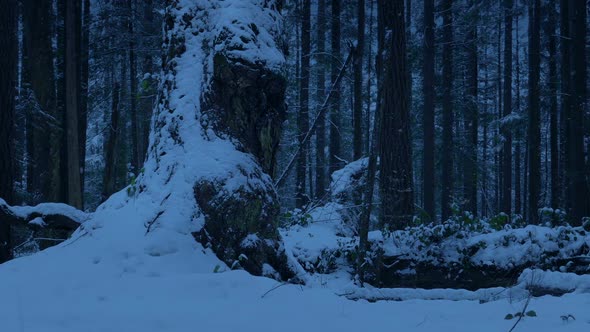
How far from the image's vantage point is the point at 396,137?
822 centimetres

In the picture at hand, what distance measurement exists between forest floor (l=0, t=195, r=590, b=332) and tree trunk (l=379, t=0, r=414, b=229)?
169 inches

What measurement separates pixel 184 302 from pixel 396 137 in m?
6.17

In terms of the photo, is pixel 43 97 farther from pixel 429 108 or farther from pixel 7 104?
pixel 429 108

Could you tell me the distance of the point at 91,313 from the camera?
8.63ft

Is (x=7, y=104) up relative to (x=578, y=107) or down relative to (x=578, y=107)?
down

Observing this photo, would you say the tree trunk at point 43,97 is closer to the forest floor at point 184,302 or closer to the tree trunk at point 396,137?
the forest floor at point 184,302

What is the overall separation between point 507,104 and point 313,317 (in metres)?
22.3

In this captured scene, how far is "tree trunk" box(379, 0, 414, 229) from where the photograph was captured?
805 cm

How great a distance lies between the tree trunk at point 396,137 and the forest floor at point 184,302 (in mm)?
4302

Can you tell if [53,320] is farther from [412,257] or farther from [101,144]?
[101,144]

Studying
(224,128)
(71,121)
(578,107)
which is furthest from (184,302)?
(578,107)

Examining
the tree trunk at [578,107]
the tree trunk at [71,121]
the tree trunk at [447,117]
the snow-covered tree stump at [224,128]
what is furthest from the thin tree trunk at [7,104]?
the tree trunk at [578,107]

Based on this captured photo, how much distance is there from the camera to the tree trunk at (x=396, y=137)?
805cm

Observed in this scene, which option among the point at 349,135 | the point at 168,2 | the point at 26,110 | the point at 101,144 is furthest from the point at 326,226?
the point at 101,144
